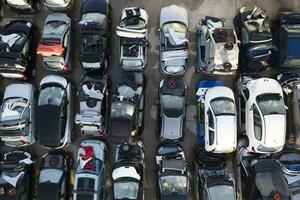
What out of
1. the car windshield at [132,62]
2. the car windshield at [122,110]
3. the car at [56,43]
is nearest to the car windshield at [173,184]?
the car windshield at [122,110]

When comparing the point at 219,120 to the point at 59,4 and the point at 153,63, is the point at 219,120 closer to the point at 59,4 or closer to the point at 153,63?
the point at 153,63

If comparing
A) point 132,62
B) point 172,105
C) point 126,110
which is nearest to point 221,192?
point 172,105

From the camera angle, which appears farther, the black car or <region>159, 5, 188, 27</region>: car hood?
<region>159, 5, 188, 27</region>: car hood

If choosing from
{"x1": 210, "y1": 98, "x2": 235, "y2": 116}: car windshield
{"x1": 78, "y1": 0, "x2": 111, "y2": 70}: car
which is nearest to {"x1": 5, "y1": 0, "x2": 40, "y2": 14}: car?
{"x1": 78, "y1": 0, "x2": 111, "y2": 70}: car

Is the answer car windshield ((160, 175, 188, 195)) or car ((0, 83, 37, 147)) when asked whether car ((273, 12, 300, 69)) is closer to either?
car windshield ((160, 175, 188, 195))

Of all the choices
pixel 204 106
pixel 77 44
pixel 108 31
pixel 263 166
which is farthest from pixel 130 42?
pixel 263 166

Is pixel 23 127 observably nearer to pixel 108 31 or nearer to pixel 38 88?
pixel 38 88
